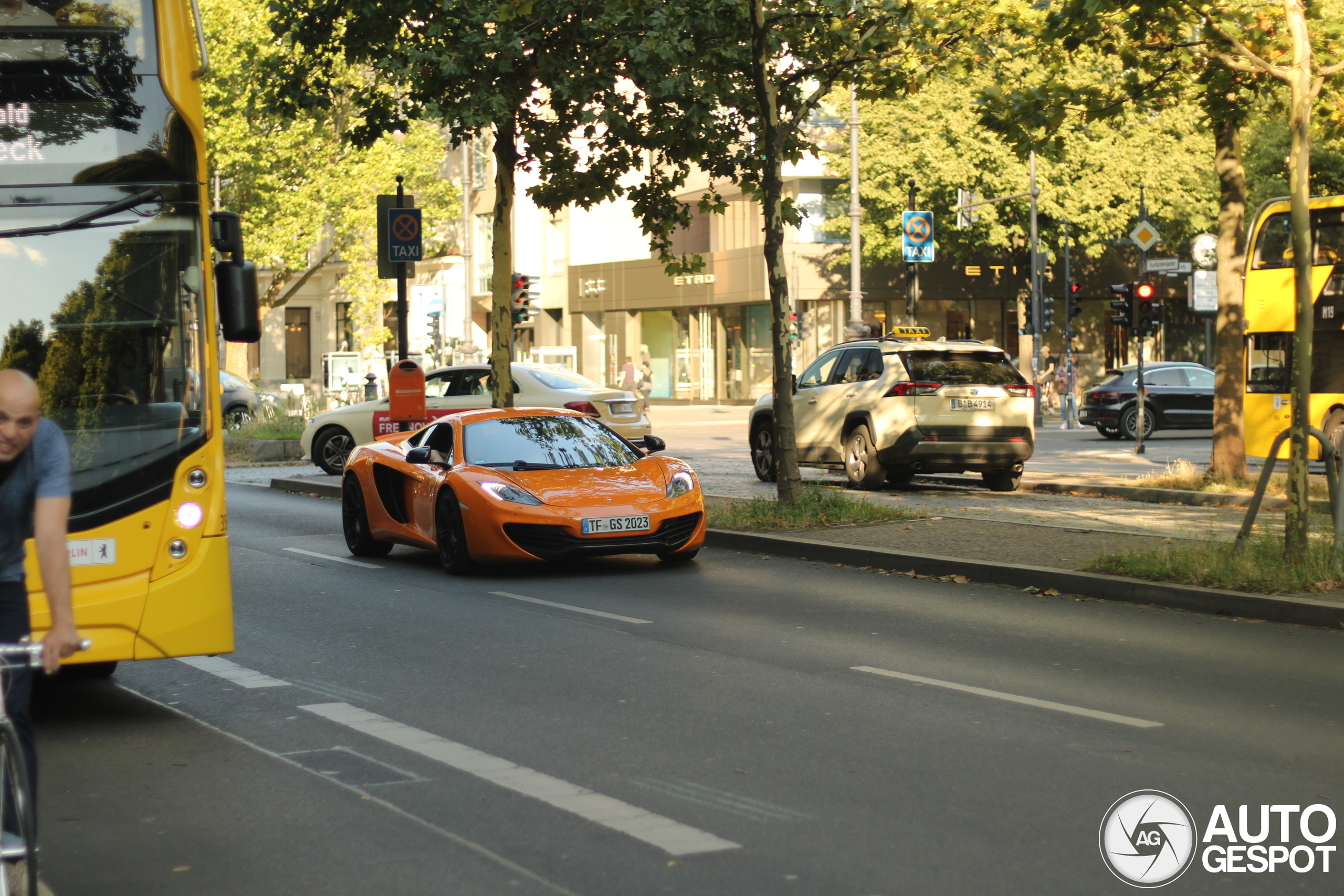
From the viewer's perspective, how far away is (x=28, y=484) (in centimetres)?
438

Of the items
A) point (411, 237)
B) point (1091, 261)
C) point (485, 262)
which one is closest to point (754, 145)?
point (411, 237)

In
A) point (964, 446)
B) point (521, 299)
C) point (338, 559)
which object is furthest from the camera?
point (521, 299)

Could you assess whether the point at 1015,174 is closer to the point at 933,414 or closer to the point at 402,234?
the point at 933,414

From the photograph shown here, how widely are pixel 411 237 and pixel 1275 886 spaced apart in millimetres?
17435

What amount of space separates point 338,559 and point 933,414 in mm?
8086

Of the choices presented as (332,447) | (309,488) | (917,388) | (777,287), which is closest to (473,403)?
(332,447)

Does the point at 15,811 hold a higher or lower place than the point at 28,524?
lower

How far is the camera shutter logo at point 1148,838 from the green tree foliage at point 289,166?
37762 millimetres

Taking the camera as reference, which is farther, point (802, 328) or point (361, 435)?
point (802, 328)

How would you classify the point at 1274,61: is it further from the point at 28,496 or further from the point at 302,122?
the point at 302,122

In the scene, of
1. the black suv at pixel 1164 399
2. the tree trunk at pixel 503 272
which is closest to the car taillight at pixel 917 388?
the tree trunk at pixel 503 272

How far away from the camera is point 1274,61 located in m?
14.4

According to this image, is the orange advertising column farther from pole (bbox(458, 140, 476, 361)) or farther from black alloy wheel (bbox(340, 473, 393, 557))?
pole (bbox(458, 140, 476, 361))

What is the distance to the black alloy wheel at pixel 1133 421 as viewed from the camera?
32031 mm
